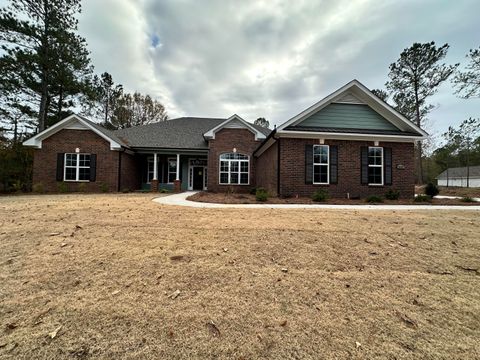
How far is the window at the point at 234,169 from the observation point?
51.5 ft

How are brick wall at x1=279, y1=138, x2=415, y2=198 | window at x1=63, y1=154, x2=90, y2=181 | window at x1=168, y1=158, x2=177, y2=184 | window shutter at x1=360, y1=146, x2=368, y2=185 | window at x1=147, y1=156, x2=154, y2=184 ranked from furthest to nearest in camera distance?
window at x1=147, y1=156, x2=154, y2=184
window at x1=168, y1=158, x2=177, y2=184
window at x1=63, y1=154, x2=90, y2=181
window shutter at x1=360, y1=146, x2=368, y2=185
brick wall at x1=279, y1=138, x2=415, y2=198

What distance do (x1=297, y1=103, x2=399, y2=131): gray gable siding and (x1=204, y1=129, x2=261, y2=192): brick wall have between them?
5.29 metres

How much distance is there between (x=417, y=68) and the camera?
22609 millimetres

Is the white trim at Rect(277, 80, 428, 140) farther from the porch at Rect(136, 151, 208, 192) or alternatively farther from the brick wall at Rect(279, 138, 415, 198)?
the porch at Rect(136, 151, 208, 192)

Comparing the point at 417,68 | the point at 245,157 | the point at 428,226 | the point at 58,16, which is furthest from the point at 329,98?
the point at 58,16

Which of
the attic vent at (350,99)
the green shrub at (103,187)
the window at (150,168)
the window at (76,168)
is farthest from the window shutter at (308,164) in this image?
the window at (76,168)

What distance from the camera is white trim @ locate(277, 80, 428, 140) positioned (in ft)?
36.6

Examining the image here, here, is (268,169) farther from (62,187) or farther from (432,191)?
(62,187)

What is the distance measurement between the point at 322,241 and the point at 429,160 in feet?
154

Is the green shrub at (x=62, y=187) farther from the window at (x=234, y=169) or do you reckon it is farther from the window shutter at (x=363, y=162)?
the window shutter at (x=363, y=162)

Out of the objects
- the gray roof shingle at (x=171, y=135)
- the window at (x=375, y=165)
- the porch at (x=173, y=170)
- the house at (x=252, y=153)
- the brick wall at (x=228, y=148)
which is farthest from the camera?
the porch at (x=173, y=170)

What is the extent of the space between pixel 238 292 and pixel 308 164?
9171mm

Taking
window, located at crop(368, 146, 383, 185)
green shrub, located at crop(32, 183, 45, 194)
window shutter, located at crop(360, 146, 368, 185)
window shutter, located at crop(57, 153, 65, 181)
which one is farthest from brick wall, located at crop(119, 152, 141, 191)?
window, located at crop(368, 146, 383, 185)

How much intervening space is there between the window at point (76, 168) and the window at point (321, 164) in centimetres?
1467
